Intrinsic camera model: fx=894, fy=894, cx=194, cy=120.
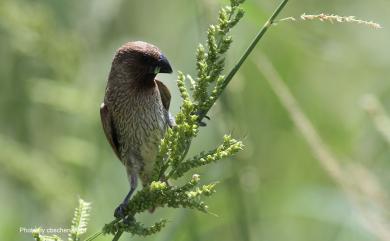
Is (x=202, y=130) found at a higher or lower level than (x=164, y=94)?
higher

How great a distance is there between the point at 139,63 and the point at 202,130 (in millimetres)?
Result: 1679

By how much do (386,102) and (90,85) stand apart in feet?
7.16

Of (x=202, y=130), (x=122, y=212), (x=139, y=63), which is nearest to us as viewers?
(x=122, y=212)

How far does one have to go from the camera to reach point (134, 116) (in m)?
4.41

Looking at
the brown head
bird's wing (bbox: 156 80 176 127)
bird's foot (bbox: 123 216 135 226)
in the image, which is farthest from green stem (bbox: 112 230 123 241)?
bird's wing (bbox: 156 80 176 127)

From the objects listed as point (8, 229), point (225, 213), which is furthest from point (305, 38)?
point (8, 229)

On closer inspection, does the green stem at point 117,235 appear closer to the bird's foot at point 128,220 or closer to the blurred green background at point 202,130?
the bird's foot at point 128,220

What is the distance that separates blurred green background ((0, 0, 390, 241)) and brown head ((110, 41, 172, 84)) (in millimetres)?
317

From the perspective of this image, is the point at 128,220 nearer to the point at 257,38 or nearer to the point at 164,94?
the point at 257,38

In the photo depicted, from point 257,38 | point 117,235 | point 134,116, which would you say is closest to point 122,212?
point 117,235

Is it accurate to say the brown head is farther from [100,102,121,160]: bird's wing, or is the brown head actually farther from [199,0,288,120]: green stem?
[199,0,288,120]: green stem

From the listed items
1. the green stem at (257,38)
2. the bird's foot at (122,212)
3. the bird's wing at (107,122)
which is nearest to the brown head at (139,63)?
the bird's wing at (107,122)

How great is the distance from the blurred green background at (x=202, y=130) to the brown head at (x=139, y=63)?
32 cm

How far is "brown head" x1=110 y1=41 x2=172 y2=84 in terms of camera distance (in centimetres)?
368
